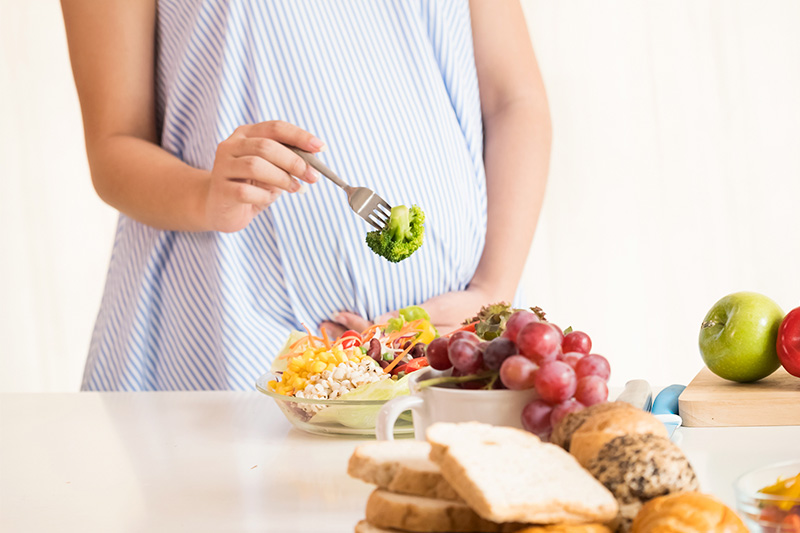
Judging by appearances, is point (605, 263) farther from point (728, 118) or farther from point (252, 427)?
point (252, 427)

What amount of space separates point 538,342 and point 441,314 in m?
0.84

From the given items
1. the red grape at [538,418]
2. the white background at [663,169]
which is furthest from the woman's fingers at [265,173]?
the white background at [663,169]

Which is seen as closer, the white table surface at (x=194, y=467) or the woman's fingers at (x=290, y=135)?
the white table surface at (x=194, y=467)

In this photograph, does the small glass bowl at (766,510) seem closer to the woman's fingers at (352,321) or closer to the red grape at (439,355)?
the red grape at (439,355)

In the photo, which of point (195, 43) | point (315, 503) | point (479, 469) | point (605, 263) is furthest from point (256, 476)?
point (605, 263)

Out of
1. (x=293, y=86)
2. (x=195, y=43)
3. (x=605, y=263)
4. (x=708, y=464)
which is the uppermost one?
(x=195, y=43)

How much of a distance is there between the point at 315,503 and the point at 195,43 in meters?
1.08

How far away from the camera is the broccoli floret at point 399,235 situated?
1002 millimetres

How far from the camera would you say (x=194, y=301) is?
4.75 ft

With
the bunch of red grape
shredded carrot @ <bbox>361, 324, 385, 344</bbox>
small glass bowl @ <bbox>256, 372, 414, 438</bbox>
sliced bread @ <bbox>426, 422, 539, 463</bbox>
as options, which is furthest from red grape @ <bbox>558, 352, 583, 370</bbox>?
shredded carrot @ <bbox>361, 324, 385, 344</bbox>

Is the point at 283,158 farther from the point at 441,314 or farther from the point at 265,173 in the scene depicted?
the point at 441,314

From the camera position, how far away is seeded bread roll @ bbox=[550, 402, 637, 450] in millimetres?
501

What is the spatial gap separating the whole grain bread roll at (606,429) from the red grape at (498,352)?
0.31ft

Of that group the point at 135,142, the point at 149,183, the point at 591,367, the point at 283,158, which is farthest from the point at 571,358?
the point at 135,142
